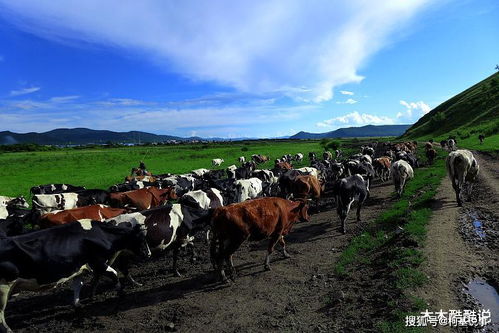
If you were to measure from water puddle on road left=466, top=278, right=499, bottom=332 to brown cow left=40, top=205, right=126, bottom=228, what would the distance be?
35.6 ft

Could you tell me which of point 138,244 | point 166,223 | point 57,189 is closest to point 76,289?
point 138,244

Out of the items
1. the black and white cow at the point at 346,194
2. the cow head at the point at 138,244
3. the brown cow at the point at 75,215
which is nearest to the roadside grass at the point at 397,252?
the black and white cow at the point at 346,194

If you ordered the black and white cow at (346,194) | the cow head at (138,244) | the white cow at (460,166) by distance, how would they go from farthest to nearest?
the white cow at (460,166)
the black and white cow at (346,194)
the cow head at (138,244)

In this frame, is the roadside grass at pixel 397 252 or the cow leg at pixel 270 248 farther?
the cow leg at pixel 270 248

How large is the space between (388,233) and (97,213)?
10.7m

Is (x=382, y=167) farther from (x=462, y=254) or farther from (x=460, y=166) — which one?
(x=462, y=254)

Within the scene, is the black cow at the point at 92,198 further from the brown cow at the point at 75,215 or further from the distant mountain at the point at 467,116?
the distant mountain at the point at 467,116

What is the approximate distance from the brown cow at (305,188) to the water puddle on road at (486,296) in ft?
33.0

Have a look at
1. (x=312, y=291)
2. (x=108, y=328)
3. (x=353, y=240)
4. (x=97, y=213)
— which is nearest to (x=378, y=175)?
(x=353, y=240)

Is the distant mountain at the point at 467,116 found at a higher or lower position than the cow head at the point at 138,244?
higher

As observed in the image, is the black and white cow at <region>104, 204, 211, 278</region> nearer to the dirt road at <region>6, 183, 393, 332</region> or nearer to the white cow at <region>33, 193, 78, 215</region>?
the dirt road at <region>6, 183, 393, 332</region>

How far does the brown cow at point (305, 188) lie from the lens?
1777 centimetres

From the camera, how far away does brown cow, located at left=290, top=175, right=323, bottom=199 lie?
699 inches

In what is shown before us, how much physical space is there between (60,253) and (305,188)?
41.4 feet
